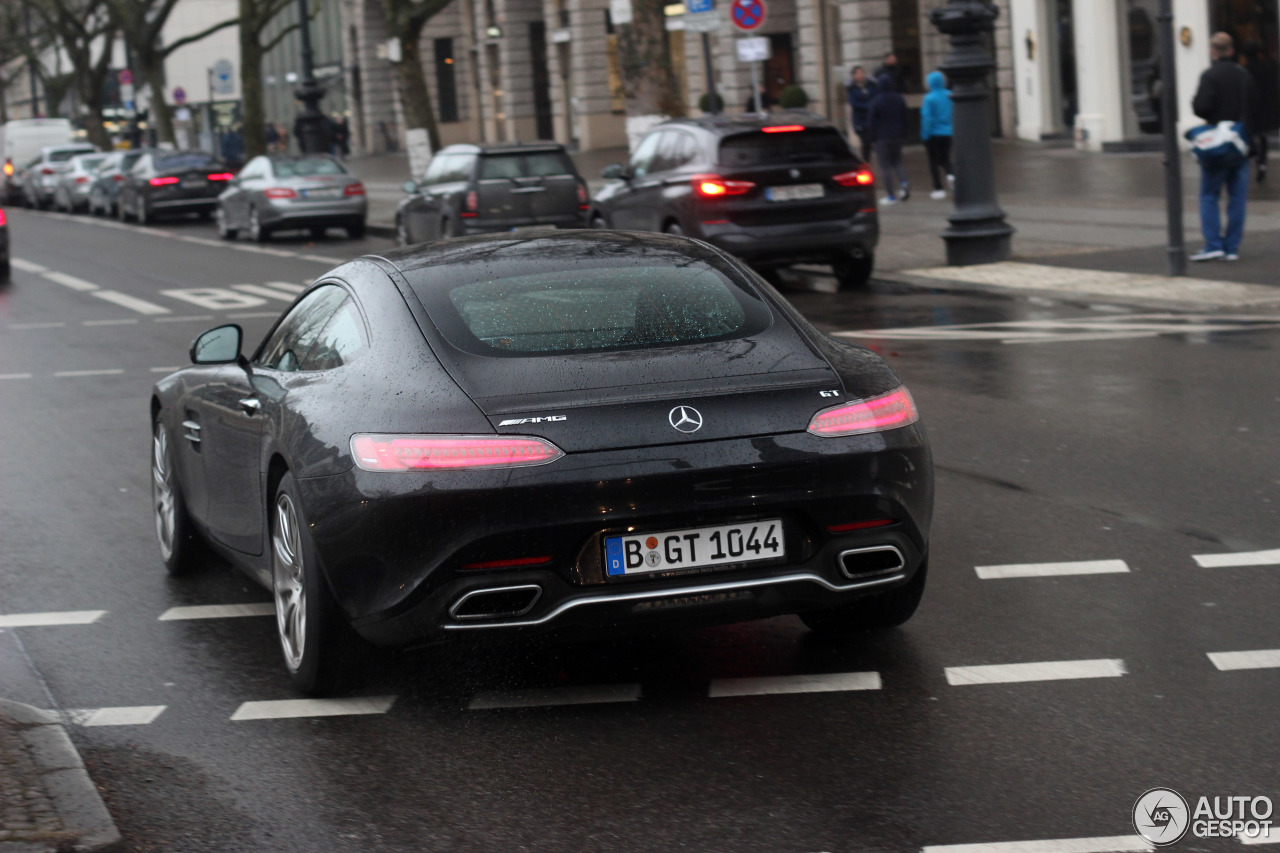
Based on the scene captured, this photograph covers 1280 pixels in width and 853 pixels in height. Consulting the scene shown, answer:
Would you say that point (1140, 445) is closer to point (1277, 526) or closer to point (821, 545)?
point (1277, 526)

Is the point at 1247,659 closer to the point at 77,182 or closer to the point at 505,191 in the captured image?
the point at 505,191

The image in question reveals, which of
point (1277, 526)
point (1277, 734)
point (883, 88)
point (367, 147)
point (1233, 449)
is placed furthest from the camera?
point (367, 147)

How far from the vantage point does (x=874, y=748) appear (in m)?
4.78

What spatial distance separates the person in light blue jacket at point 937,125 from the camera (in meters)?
25.4

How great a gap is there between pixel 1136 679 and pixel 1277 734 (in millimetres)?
597

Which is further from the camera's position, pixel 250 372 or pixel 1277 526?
pixel 1277 526

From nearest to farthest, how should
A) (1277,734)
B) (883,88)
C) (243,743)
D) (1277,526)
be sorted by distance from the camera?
(1277,734)
(243,743)
(1277,526)
(883,88)

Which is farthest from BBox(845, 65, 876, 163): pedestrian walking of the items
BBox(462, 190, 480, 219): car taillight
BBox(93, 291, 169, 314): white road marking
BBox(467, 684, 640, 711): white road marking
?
BBox(467, 684, 640, 711): white road marking

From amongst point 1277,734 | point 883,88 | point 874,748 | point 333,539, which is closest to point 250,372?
point 333,539

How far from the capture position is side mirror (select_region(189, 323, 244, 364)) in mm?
6535

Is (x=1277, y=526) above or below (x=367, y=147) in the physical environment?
below

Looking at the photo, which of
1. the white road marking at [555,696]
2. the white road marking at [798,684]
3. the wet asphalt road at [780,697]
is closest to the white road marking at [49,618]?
the wet asphalt road at [780,697]

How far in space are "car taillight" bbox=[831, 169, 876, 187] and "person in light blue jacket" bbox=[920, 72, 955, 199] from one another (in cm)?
814

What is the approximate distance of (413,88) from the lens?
1281 inches
